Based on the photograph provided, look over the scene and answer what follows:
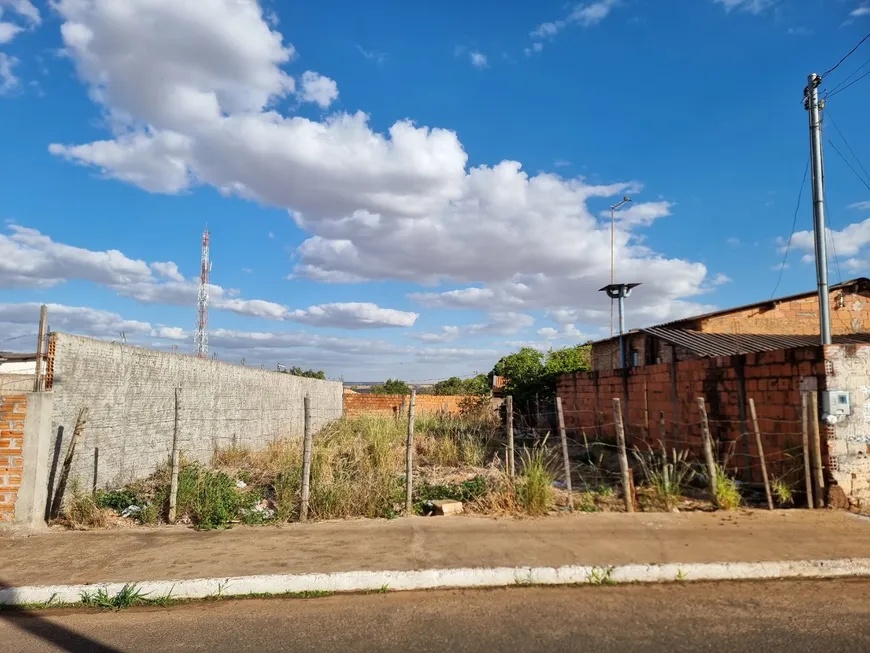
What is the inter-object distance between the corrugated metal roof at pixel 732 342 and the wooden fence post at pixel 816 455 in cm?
472

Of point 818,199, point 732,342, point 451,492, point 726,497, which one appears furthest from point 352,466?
point 732,342

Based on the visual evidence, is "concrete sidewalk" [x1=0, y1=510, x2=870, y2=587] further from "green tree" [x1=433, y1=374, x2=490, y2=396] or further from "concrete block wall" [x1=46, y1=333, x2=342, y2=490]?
"green tree" [x1=433, y1=374, x2=490, y2=396]

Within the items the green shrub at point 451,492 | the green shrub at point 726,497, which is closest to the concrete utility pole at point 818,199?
the green shrub at point 726,497

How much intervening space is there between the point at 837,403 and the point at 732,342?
289 inches

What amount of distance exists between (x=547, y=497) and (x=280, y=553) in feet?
11.3

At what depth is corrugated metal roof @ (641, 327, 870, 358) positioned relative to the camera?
520 inches

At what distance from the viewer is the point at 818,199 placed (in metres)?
9.26

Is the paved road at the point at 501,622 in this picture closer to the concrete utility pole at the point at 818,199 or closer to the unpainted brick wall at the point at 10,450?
the unpainted brick wall at the point at 10,450

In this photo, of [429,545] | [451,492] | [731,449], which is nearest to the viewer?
[429,545]

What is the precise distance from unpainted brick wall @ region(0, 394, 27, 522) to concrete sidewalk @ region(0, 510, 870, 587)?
39cm

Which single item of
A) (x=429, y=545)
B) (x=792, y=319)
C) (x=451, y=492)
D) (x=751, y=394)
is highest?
(x=792, y=319)

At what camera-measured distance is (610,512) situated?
7.68 meters

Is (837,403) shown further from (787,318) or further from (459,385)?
(459,385)

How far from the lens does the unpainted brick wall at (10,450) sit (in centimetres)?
691
